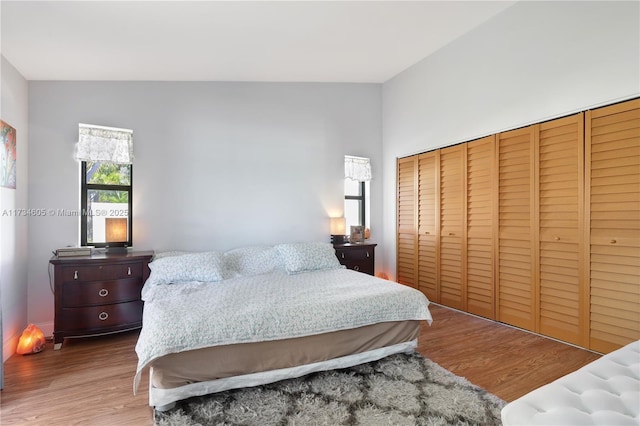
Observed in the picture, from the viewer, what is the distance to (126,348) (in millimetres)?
2695

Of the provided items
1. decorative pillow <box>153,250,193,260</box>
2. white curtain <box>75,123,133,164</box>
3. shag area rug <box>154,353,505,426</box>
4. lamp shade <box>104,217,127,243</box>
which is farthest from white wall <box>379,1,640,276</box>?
lamp shade <box>104,217,127,243</box>

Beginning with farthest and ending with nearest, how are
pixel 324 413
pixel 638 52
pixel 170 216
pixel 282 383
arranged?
1. pixel 170 216
2. pixel 638 52
3. pixel 282 383
4. pixel 324 413

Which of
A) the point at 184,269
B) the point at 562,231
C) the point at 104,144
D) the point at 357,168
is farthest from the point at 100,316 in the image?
the point at 562,231

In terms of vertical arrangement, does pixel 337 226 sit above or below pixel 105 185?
below

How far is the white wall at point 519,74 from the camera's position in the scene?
2.34 m

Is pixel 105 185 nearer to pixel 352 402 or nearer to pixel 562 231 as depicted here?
pixel 352 402

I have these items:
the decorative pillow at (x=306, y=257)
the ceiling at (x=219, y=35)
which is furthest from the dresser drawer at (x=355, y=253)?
the ceiling at (x=219, y=35)

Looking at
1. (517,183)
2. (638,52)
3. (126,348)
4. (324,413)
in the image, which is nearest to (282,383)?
(324,413)

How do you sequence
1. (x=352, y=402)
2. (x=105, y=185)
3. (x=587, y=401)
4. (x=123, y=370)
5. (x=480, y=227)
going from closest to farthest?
(x=587, y=401)
(x=352, y=402)
(x=123, y=370)
(x=105, y=185)
(x=480, y=227)

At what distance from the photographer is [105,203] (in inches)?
127

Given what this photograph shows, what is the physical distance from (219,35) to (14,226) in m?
2.34

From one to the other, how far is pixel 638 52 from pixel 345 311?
2.70m

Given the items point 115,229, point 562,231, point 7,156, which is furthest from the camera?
point 115,229

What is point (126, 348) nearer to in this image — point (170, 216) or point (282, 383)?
point (170, 216)
